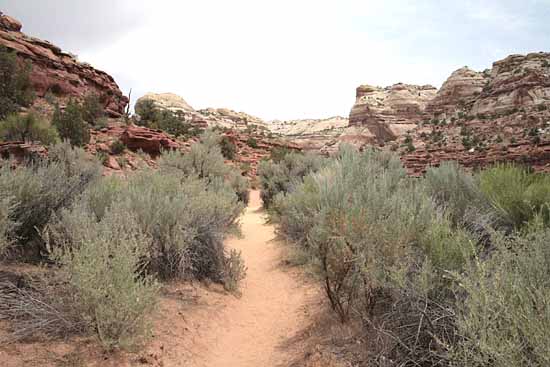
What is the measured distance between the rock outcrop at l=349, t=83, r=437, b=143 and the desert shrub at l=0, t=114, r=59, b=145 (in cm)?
5154

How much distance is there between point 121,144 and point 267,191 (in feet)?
30.2

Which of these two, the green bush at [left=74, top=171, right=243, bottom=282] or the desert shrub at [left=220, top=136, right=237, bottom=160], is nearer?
the green bush at [left=74, top=171, right=243, bottom=282]

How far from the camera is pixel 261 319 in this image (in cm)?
448

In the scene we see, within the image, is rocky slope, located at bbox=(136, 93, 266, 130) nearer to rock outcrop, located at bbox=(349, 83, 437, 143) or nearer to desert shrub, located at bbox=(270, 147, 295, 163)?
rock outcrop, located at bbox=(349, 83, 437, 143)

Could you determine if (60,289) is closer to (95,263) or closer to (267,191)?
(95,263)

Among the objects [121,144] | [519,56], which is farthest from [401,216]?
[519,56]

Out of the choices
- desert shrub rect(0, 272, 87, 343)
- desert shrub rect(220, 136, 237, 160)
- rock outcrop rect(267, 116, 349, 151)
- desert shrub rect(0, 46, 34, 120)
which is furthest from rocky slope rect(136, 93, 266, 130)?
desert shrub rect(0, 272, 87, 343)

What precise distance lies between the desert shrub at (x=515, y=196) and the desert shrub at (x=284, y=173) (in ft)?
27.8

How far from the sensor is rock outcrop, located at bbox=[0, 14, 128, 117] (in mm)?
24016

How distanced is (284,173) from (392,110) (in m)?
50.8

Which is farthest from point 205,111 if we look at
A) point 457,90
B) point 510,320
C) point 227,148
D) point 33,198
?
point 510,320

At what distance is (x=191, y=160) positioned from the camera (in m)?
12.9

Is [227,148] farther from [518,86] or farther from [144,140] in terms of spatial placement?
[518,86]

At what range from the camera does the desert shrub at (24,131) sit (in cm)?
1361
